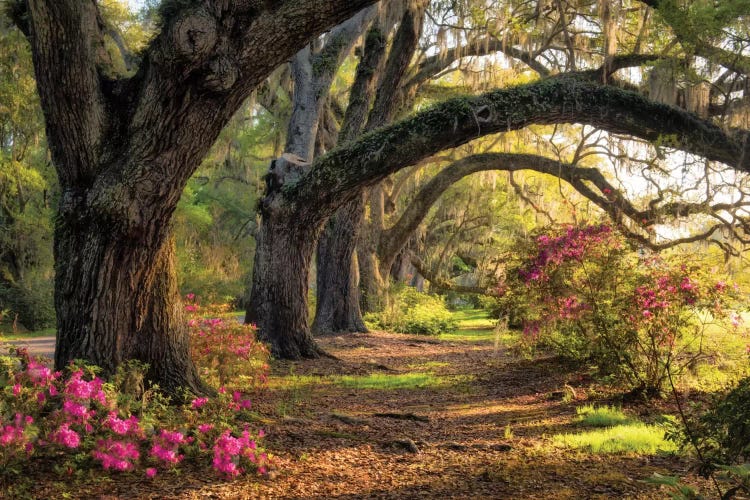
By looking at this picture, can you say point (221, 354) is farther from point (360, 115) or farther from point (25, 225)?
point (25, 225)

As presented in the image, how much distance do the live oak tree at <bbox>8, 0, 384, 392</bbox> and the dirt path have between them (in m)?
1.81

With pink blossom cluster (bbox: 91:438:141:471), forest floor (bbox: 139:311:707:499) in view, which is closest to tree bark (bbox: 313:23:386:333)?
forest floor (bbox: 139:311:707:499)

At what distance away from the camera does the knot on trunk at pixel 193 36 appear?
4.76m

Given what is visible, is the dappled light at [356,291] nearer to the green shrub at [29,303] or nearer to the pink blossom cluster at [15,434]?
the pink blossom cluster at [15,434]

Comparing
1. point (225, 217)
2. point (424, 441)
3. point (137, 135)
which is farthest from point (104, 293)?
point (225, 217)

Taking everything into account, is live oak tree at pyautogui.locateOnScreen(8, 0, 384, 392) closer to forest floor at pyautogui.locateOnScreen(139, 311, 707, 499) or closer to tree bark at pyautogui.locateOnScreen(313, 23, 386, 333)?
forest floor at pyautogui.locateOnScreen(139, 311, 707, 499)

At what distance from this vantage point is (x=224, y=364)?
689cm

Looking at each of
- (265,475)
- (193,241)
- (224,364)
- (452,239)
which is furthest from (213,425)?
(193,241)

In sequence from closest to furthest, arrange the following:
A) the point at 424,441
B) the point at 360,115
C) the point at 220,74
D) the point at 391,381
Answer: the point at 220,74 → the point at 424,441 → the point at 391,381 → the point at 360,115

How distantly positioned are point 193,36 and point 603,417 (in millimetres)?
4913

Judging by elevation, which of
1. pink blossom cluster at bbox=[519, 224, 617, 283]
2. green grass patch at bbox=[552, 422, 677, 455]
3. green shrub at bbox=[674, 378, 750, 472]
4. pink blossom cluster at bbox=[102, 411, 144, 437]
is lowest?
green grass patch at bbox=[552, 422, 677, 455]

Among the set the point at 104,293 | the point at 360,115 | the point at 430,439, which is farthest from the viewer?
the point at 360,115

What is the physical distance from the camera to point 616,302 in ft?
23.0

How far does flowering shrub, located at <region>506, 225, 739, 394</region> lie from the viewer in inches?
259
